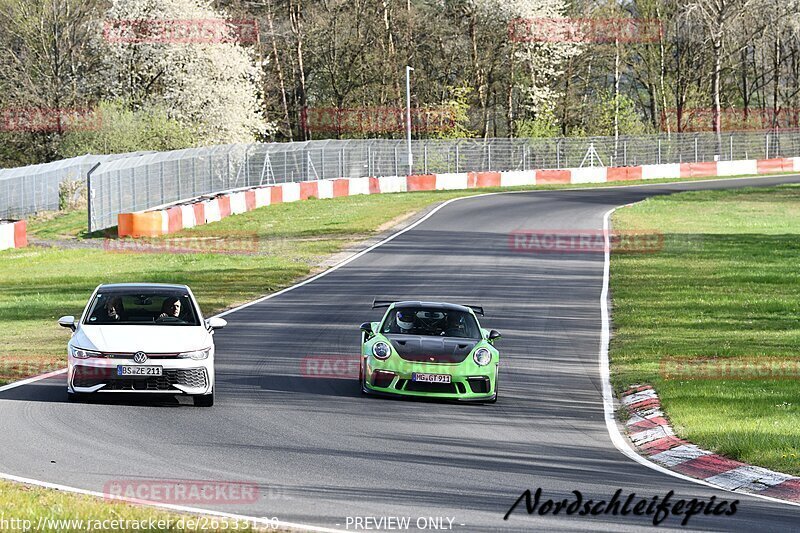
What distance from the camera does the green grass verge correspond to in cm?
1346

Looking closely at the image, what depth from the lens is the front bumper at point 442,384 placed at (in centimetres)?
1516

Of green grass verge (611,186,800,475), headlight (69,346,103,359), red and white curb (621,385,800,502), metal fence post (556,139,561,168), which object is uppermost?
metal fence post (556,139,561,168)

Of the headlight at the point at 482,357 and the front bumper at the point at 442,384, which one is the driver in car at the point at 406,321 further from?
the headlight at the point at 482,357

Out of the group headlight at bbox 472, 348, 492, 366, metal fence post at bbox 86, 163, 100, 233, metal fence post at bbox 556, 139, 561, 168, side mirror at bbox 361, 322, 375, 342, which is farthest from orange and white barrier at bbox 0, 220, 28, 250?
metal fence post at bbox 556, 139, 561, 168

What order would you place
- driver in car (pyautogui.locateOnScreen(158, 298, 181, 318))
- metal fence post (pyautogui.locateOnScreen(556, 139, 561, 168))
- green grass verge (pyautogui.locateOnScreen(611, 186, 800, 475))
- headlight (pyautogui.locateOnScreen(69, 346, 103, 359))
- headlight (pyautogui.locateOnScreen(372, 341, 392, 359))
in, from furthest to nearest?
metal fence post (pyautogui.locateOnScreen(556, 139, 561, 168)), headlight (pyautogui.locateOnScreen(372, 341, 392, 359)), driver in car (pyautogui.locateOnScreen(158, 298, 181, 318)), headlight (pyautogui.locateOnScreen(69, 346, 103, 359)), green grass verge (pyautogui.locateOnScreen(611, 186, 800, 475))

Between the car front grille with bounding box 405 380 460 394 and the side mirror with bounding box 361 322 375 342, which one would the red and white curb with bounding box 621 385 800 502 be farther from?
the side mirror with bounding box 361 322 375 342

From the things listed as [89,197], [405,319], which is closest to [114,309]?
[405,319]

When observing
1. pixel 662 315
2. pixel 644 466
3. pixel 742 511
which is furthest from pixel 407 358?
pixel 662 315

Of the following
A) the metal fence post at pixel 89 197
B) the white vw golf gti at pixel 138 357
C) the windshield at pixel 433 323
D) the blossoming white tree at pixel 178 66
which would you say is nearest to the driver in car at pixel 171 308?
the white vw golf gti at pixel 138 357

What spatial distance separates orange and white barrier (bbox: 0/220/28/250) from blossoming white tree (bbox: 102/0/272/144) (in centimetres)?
2497

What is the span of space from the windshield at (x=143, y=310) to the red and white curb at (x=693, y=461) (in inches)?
222

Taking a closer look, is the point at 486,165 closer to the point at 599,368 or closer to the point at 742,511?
the point at 599,368

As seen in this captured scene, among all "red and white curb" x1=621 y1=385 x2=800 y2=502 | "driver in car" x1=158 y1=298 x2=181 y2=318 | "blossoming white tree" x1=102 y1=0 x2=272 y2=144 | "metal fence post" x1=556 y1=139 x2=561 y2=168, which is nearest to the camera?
"red and white curb" x1=621 y1=385 x2=800 y2=502

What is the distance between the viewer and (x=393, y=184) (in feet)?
207
